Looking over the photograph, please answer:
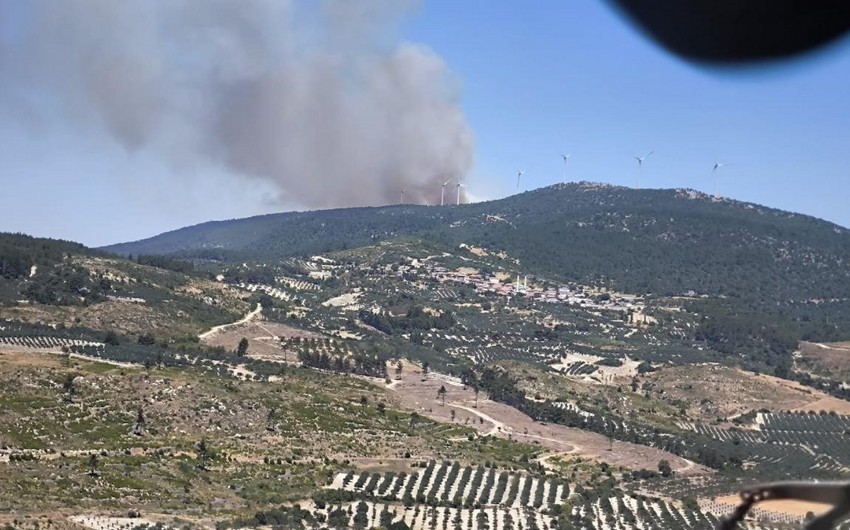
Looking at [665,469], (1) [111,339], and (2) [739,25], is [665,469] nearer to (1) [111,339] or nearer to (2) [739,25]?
(1) [111,339]

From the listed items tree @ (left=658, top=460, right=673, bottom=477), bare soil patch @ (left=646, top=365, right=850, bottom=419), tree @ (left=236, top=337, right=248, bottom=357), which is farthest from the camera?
bare soil patch @ (left=646, top=365, right=850, bottom=419)

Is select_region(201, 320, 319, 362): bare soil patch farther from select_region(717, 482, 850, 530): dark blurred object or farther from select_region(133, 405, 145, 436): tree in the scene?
select_region(717, 482, 850, 530): dark blurred object

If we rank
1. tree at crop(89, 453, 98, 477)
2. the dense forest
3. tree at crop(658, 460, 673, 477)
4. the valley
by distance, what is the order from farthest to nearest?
the dense forest
tree at crop(658, 460, 673, 477)
tree at crop(89, 453, 98, 477)
the valley

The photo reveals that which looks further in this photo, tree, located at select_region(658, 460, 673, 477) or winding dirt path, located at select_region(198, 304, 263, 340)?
winding dirt path, located at select_region(198, 304, 263, 340)

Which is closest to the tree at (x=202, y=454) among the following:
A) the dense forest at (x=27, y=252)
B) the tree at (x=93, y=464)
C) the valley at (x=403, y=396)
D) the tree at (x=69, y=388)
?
the valley at (x=403, y=396)

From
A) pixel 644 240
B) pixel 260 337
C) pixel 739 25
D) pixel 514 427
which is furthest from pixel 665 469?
pixel 644 240

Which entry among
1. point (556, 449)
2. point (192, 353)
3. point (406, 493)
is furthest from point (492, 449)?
point (192, 353)

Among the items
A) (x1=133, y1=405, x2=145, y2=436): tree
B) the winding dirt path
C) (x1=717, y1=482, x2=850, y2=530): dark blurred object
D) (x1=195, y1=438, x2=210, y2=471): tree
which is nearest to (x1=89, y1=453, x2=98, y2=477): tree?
(x1=195, y1=438, x2=210, y2=471): tree
